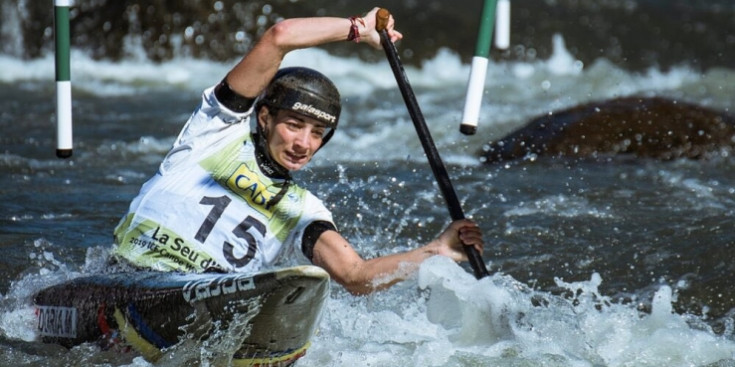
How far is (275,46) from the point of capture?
4227 mm

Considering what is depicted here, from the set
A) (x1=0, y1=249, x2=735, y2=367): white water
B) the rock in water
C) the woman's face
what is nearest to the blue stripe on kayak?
(x1=0, y1=249, x2=735, y2=367): white water

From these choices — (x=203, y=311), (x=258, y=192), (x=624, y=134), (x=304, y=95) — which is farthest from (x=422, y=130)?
(x=624, y=134)

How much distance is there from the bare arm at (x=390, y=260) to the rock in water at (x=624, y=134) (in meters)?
4.36

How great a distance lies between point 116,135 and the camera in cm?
942

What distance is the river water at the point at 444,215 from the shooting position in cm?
462

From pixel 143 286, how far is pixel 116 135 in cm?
555

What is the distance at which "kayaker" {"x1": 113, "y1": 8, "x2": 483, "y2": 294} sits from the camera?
13.9 feet

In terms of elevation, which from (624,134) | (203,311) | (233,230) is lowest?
(624,134)

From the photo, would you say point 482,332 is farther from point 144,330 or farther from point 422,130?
point 144,330

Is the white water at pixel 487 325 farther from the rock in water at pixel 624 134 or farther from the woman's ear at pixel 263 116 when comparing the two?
the rock in water at pixel 624 134

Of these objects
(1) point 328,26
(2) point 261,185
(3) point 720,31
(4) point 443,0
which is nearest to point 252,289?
(2) point 261,185

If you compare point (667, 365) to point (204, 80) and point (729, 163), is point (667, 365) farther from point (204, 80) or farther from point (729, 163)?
point (204, 80)

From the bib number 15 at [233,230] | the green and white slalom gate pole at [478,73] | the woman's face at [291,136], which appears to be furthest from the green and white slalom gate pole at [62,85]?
the green and white slalom gate pole at [478,73]

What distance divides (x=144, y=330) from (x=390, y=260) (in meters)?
0.95
